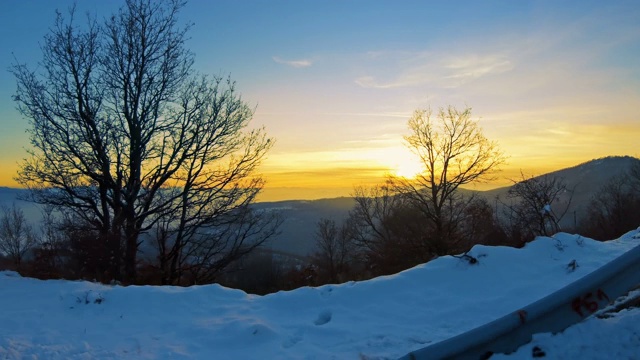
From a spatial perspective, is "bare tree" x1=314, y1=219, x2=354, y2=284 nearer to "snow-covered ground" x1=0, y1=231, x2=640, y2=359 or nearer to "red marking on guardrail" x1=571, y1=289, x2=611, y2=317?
"snow-covered ground" x1=0, y1=231, x2=640, y2=359

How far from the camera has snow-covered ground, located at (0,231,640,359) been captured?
489 cm

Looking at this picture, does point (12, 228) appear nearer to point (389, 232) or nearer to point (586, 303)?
point (389, 232)

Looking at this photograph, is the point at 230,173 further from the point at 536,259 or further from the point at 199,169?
the point at 536,259

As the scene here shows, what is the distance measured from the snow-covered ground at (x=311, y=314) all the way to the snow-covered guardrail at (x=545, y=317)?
0.09 metres

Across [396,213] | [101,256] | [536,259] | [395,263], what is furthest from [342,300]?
[396,213]

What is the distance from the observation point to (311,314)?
6211mm

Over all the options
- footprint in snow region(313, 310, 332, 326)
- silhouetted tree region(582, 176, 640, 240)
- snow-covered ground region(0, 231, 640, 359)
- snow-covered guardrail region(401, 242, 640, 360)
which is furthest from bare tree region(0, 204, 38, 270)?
silhouetted tree region(582, 176, 640, 240)

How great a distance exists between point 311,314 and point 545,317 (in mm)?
3521

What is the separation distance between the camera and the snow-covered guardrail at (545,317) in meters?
3.12

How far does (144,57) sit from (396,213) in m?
30.5

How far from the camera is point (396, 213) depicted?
41969 mm

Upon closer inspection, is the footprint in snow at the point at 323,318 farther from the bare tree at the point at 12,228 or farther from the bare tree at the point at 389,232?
the bare tree at the point at 12,228

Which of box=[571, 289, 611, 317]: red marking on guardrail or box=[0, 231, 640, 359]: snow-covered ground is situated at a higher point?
box=[571, 289, 611, 317]: red marking on guardrail

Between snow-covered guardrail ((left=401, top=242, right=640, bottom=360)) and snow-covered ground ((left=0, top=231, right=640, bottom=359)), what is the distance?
0.09 meters
